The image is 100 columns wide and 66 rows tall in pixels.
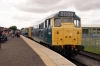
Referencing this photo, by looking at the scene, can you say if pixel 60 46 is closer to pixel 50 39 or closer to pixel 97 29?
pixel 50 39

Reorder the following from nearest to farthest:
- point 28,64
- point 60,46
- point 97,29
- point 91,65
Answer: point 28,64, point 91,65, point 60,46, point 97,29

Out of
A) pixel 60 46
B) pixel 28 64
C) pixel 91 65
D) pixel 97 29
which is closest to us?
pixel 28 64

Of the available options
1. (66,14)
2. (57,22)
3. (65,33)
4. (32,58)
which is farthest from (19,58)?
(66,14)

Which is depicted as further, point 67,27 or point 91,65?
point 67,27

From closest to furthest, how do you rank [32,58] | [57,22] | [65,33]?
[32,58] < [65,33] < [57,22]

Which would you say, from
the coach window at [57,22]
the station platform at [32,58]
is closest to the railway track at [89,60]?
the station platform at [32,58]

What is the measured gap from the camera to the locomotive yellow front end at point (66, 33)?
16.4m

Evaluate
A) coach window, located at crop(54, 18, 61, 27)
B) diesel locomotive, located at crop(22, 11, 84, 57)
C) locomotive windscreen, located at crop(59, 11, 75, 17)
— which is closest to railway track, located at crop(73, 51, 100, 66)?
diesel locomotive, located at crop(22, 11, 84, 57)

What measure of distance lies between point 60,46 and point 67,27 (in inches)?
57.4

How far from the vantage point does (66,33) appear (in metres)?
16.5

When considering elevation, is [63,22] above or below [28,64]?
above

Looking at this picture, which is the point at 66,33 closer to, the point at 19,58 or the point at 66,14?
the point at 66,14

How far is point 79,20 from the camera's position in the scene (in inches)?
671

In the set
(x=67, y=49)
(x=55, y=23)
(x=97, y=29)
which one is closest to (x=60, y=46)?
(x=67, y=49)
